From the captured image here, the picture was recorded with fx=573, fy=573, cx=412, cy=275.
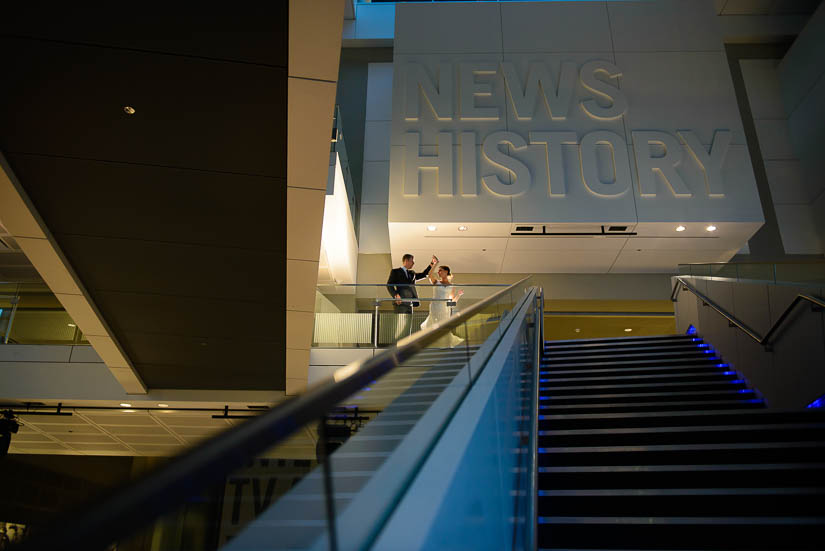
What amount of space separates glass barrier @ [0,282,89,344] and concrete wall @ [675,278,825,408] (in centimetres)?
931

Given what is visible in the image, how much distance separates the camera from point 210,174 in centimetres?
482

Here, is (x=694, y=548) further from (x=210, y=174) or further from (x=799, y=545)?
(x=210, y=174)

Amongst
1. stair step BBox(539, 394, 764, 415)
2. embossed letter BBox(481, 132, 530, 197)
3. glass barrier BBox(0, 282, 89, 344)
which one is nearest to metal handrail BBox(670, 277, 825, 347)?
stair step BBox(539, 394, 764, 415)

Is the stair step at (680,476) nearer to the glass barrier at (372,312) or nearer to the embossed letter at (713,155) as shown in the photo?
the glass barrier at (372,312)

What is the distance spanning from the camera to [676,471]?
143 inches

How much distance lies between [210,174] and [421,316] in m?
5.41

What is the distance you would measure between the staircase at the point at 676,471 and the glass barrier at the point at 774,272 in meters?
1.22

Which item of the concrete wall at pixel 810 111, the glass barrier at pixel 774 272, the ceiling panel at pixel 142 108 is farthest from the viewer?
the concrete wall at pixel 810 111

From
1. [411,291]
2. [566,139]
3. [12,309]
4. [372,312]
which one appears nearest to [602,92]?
[566,139]

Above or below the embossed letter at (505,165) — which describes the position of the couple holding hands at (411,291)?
below

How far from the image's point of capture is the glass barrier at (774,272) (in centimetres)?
515

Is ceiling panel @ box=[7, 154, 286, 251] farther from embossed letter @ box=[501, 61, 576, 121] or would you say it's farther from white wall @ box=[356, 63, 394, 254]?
embossed letter @ box=[501, 61, 576, 121]

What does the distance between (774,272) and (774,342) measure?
779 mm

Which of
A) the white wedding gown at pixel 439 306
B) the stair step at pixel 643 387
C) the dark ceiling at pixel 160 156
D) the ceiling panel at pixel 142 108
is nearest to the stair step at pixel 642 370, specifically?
the stair step at pixel 643 387
